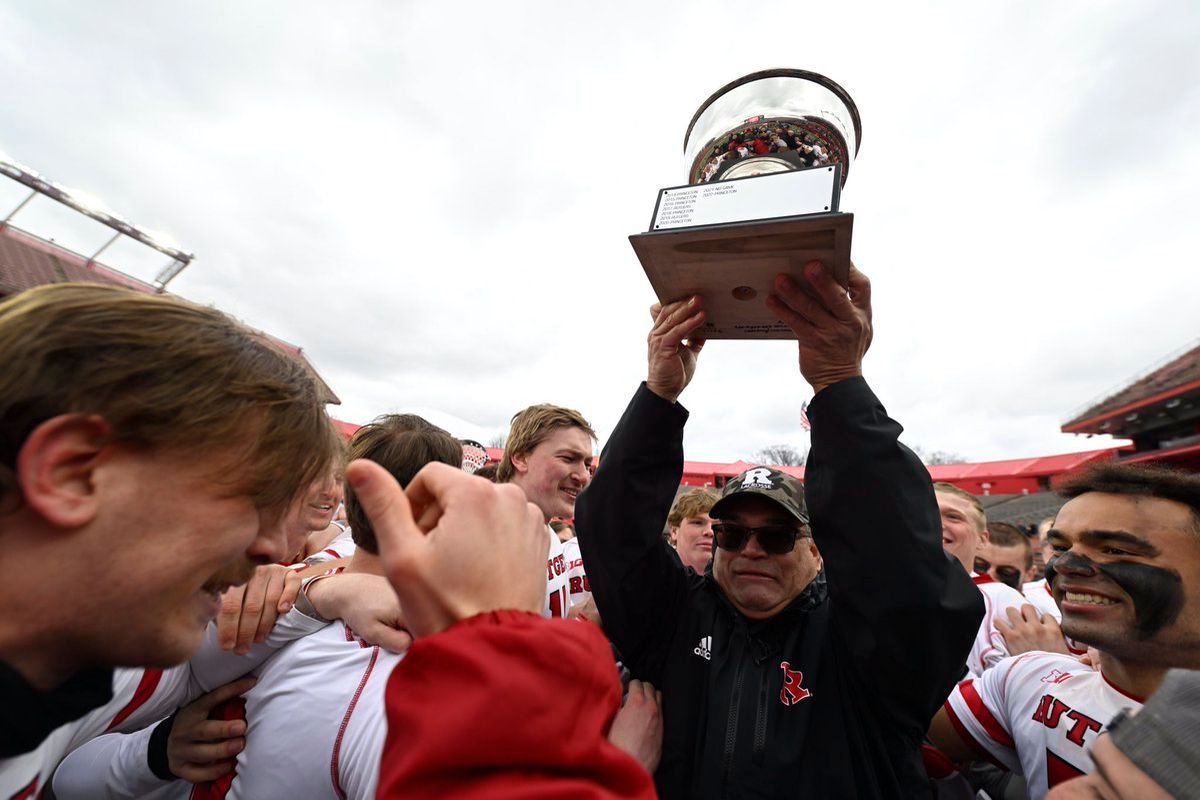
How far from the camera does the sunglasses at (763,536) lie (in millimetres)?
2016

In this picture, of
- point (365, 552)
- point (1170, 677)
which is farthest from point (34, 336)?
point (1170, 677)

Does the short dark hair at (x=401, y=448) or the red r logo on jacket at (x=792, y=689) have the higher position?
the short dark hair at (x=401, y=448)

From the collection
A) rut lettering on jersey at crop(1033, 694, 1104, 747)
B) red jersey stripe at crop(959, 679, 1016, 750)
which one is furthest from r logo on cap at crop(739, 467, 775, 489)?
red jersey stripe at crop(959, 679, 1016, 750)

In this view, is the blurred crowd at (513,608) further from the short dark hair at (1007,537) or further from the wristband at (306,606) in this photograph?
the short dark hair at (1007,537)

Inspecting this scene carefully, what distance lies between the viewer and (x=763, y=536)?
80.2 inches

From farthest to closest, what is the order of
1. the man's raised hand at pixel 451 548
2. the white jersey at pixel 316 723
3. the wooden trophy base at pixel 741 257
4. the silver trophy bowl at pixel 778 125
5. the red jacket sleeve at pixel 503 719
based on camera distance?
the silver trophy bowl at pixel 778 125 → the white jersey at pixel 316 723 → the wooden trophy base at pixel 741 257 → the man's raised hand at pixel 451 548 → the red jacket sleeve at pixel 503 719

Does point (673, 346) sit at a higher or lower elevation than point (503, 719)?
higher

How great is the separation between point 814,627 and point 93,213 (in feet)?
114

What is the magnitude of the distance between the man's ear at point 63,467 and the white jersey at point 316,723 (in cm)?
75

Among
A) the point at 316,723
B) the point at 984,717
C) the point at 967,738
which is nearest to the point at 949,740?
the point at 967,738

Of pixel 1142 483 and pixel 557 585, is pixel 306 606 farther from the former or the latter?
pixel 1142 483

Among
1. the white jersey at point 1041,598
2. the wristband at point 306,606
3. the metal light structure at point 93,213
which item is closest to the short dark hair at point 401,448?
the wristband at point 306,606

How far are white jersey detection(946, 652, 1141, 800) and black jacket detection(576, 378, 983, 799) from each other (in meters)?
0.76

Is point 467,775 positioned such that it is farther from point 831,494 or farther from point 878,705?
point 878,705
